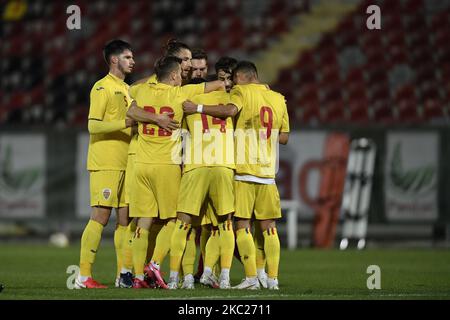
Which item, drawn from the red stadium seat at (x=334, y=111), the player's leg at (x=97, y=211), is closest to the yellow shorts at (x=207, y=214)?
the player's leg at (x=97, y=211)

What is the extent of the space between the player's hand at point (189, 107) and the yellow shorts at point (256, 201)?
2.58 feet

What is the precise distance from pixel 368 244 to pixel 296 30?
6.14 meters

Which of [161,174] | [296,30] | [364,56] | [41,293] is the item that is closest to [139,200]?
[161,174]

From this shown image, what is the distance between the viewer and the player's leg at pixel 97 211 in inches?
380

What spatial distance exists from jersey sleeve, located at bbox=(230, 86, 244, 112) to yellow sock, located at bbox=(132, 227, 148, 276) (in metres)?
1.41

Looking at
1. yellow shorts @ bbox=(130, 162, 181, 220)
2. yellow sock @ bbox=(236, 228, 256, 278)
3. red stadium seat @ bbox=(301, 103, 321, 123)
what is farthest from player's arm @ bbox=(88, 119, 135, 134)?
red stadium seat @ bbox=(301, 103, 321, 123)

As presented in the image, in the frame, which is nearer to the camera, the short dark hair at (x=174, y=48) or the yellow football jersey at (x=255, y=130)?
the yellow football jersey at (x=255, y=130)

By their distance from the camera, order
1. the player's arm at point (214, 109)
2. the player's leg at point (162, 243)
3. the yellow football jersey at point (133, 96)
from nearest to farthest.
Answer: the player's arm at point (214, 109), the player's leg at point (162, 243), the yellow football jersey at point (133, 96)

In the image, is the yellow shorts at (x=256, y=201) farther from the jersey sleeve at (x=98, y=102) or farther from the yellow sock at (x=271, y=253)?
the jersey sleeve at (x=98, y=102)

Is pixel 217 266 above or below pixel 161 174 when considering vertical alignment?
below

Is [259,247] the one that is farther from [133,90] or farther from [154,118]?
[133,90]

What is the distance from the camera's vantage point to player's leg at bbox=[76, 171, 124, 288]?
965 cm

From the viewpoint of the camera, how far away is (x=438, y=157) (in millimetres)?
16531

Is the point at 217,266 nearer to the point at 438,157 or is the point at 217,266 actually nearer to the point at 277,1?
the point at 438,157
